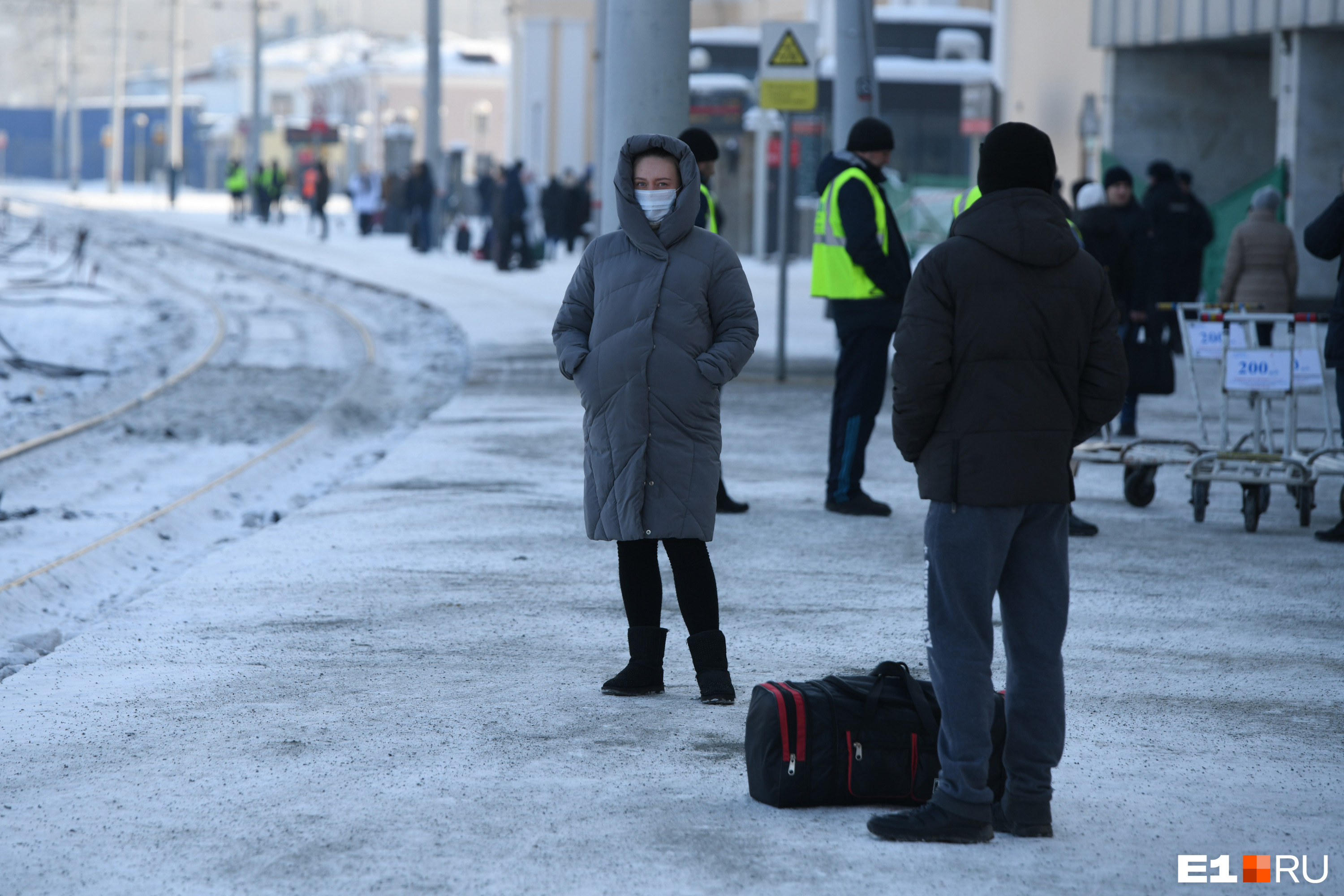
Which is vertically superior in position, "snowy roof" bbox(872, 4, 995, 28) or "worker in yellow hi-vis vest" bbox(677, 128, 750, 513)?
"snowy roof" bbox(872, 4, 995, 28)

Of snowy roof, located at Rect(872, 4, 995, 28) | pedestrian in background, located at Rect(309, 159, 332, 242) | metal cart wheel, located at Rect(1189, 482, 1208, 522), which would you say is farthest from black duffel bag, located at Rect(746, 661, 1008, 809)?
snowy roof, located at Rect(872, 4, 995, 28)

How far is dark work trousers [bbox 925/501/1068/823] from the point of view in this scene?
4.09 metres

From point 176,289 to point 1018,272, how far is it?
24041 mm

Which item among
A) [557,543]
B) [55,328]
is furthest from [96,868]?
[55,328]

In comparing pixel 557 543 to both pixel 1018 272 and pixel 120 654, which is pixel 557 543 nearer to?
pixel 120 654

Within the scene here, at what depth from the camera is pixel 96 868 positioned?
158 inches

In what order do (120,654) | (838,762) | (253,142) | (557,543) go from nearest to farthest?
(838,762) → (120,654) → (557,543) → (253,142)

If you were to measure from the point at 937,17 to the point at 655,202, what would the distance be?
36.9 m

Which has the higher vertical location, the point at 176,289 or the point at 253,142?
the point at 253,142

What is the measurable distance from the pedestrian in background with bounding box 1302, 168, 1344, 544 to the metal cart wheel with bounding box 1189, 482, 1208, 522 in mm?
871

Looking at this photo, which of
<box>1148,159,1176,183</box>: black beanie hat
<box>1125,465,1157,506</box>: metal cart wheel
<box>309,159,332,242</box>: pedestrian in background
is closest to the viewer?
<box>1125,465,1157,506</box>: metal cart wheel

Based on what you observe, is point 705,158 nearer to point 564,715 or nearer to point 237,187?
point 564,715

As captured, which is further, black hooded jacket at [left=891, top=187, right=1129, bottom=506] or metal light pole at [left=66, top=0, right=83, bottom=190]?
metal light pole at [left=66, top=0, right=83, bottom=190]

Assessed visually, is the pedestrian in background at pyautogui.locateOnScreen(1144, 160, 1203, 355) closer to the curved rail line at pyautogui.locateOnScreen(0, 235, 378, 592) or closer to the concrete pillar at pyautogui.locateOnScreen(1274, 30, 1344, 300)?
the concrete pillar at pyautogui.locateOnScreen(1274, 30, 1344, 300)
